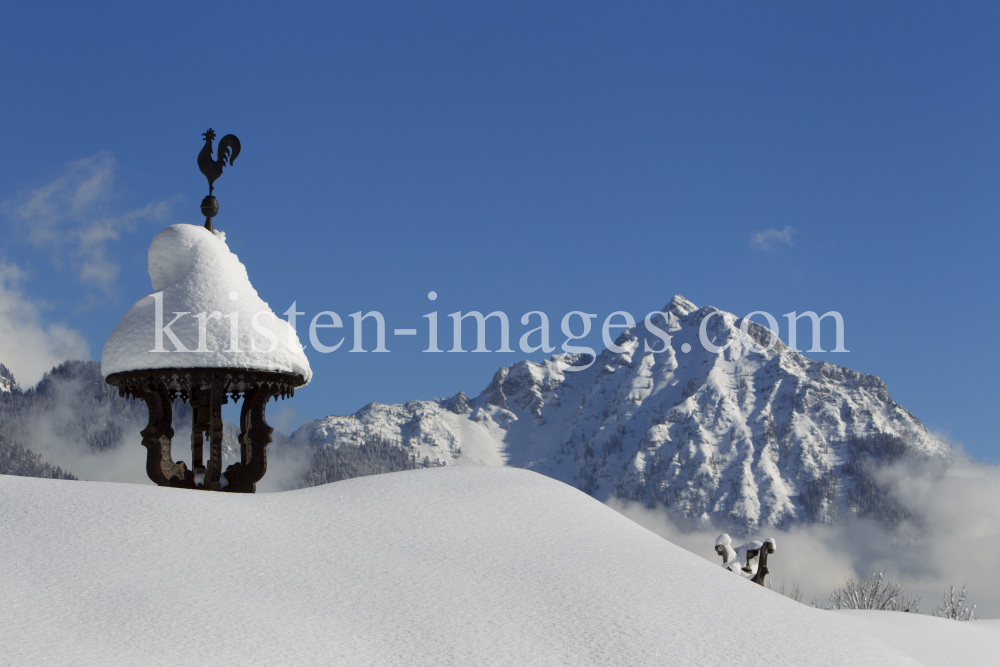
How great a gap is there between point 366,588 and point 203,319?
5.21 m

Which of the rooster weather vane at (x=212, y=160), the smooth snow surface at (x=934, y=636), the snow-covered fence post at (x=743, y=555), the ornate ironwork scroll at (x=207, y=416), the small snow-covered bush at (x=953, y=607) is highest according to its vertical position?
the rooster weather vane at (x=212, y=160)

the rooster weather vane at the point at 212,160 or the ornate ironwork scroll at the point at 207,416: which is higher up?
the rooster weather vane at the point at 212,160

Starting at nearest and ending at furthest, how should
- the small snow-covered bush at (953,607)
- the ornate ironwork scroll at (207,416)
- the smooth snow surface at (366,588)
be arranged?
the smooth snow surface at (366,588) < the ornate ironwork scroll at (207,416) < the small snow-covered bush at (953,607)

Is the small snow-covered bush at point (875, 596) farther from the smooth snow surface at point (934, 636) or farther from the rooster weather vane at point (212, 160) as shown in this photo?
the rooster weather vane at point (212, 160)

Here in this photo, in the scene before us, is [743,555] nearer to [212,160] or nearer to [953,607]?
[212,160]

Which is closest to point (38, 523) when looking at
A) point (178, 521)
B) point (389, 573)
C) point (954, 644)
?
point (178, 521)

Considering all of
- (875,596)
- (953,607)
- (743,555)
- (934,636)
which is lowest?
(953,607)

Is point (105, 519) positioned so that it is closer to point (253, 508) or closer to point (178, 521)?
point (178, 521)

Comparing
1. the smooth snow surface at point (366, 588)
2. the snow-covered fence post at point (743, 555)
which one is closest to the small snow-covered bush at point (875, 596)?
the snow-covered fence post at point (743, 555)

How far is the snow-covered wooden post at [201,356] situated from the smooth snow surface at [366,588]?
2.26 metres

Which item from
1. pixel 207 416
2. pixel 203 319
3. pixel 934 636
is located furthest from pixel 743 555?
pixel 203 319

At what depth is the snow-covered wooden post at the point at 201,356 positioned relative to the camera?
1026 centimetres

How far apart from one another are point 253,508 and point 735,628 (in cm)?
431

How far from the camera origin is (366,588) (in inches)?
251
